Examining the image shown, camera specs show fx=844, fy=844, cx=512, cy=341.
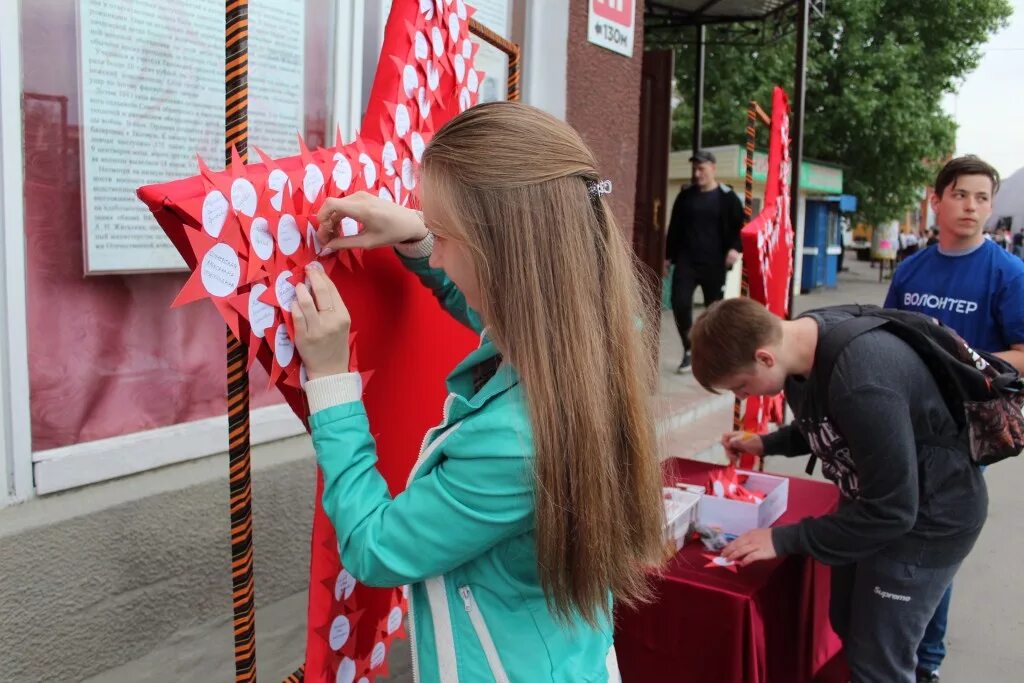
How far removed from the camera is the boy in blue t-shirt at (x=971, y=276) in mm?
2920

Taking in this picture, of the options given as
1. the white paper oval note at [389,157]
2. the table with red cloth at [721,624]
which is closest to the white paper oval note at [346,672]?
the table with red cloth at [721,624]

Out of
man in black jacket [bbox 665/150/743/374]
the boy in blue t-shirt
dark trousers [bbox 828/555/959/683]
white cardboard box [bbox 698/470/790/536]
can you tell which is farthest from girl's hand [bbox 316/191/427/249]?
man in black jacket [bbox 665/150/743/374]

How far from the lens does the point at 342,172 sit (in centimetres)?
149

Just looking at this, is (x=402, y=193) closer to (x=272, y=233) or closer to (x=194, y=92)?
(x=272, y=233)

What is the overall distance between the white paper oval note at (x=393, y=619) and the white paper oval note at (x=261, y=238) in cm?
90

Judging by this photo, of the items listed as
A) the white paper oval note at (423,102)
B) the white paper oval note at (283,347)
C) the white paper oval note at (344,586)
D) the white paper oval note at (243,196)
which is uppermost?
the white paper oval note at (423,102)

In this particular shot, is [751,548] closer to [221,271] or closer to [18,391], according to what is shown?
[221,271]

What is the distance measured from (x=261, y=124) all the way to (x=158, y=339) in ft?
2.78

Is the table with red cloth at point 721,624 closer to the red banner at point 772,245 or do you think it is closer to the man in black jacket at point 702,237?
the red banner at point 772,245

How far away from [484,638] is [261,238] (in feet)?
2.25

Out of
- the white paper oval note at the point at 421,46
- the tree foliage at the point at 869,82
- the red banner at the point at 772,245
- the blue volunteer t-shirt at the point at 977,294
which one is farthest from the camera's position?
the tree foliage at the point at 869,82

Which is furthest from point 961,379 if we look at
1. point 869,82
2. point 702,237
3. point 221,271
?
point 869,82

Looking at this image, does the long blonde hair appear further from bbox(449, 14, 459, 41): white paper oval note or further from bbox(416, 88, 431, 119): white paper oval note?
bbox(449, 14, 459, 41): white paper oval note

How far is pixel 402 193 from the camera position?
169 centimetres
